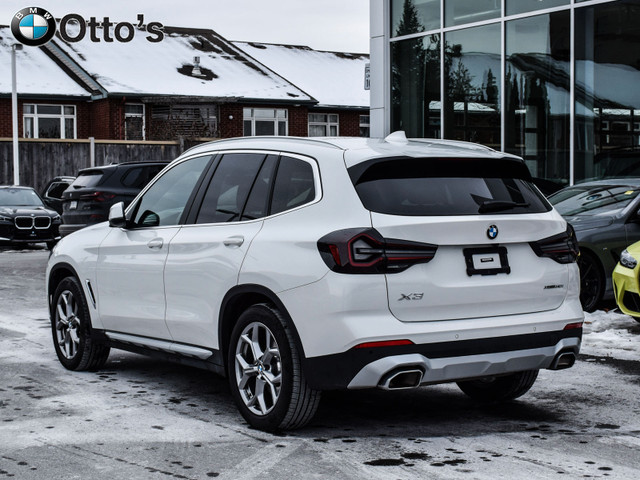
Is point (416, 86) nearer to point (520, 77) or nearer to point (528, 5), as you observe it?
point (520, 77)

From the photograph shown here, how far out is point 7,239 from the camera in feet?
78.0

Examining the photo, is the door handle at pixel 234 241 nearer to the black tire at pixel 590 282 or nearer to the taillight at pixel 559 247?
the taillight at pixel 559 247

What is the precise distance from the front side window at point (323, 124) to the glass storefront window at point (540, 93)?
27.0m

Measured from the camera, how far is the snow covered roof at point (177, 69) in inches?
1591

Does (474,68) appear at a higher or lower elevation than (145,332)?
higher

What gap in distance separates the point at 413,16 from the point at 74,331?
564 inches

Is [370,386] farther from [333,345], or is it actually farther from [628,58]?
[628,58]

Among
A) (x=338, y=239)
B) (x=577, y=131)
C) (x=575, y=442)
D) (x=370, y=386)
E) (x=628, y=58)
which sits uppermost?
(x=628, y=58)

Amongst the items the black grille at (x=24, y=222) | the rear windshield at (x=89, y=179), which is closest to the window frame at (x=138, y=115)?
the black grille at (x=24, y=222)

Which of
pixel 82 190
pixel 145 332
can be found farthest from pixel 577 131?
pixel 145 332

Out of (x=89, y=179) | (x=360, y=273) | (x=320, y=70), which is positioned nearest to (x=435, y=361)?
(x=360, y=273)

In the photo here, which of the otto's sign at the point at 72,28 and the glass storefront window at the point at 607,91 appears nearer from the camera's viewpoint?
the glass storefront window at the point at 607,91

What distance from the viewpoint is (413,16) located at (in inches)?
831

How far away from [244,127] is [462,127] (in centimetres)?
2412
